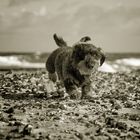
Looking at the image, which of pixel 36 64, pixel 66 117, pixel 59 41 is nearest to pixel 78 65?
pixel 66 117

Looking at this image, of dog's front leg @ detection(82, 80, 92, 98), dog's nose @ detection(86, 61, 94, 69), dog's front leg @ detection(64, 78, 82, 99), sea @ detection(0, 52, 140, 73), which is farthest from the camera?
sea @ detection(0, 52, 140, 73)

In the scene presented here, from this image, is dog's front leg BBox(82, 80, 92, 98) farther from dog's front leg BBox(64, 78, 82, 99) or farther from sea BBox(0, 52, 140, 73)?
sea BBox(0, 52, 140, 73)

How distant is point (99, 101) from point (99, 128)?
2.41m

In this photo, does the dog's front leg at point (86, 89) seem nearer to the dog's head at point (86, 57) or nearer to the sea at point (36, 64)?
the dog's head at point (86, 57)

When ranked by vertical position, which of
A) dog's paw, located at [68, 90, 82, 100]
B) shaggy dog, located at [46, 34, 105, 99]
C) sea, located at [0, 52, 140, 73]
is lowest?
sea, located at [0, 52, 140, 73]

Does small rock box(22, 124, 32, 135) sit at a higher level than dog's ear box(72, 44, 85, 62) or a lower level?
lower

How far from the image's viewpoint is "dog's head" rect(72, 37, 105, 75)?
23.9 ft

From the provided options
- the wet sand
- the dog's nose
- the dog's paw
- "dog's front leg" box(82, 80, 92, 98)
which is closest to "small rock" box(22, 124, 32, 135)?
the wet sand

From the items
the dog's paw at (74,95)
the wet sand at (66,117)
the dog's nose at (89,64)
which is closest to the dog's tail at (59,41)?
the wet sand at (66,117)

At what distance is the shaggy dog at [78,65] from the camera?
736 cm

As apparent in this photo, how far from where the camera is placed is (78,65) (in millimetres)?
7500

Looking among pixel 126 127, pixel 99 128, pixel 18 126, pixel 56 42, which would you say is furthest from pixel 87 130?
pixel 56 42

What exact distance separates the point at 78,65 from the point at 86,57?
0.31 metres

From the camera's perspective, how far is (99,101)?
26.7 feet
